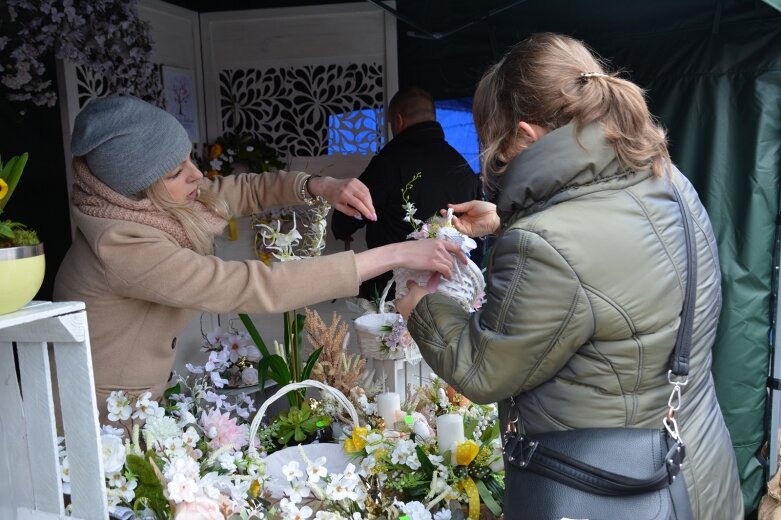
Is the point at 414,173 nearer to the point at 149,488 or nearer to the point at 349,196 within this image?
the point at 349,196

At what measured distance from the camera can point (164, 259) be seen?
1.75 metres

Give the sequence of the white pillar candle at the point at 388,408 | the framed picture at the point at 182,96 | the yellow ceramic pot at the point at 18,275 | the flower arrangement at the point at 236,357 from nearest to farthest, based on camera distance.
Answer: the yellow ceramic pot at the point at 18,275, the white pillar candle at the point at 388,408, the flower arrangement at the point at 236,357, the framed picture at the point at 182,96

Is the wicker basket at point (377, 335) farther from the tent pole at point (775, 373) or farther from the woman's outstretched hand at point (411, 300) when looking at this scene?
the tent pole at point (775, 373)

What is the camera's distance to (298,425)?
2.07 metres

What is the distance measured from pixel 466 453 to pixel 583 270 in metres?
0.71

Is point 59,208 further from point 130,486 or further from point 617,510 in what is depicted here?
point 617,510

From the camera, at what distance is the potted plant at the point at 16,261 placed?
1.10 meters

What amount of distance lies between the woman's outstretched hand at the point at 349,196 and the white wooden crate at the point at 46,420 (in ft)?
3.24

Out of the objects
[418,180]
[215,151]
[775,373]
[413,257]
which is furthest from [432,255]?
[215,151]

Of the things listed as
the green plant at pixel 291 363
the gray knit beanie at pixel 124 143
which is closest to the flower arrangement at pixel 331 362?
the green plant at pixel 291 363

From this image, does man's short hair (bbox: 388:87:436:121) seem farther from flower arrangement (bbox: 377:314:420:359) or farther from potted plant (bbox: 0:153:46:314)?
potted plant (bbox: 0:153:46:314)

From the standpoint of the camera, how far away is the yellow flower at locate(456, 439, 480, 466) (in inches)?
70.2

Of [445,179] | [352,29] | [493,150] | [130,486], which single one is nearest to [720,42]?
[445,179]

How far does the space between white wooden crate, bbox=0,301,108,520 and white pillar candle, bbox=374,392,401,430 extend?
2.95ft
